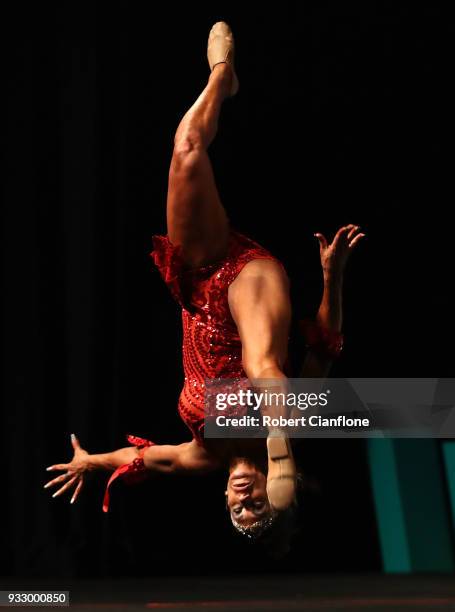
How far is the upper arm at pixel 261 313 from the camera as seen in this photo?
2.90 metres

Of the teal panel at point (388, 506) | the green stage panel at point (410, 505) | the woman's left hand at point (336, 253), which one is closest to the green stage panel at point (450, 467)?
the green stage panel at point (410, 505)

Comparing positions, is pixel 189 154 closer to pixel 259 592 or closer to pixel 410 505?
pixel 259 592

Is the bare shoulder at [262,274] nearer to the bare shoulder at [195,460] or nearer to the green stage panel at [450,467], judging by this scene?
the bare shoulder at [195,460]

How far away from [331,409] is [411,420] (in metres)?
0.55

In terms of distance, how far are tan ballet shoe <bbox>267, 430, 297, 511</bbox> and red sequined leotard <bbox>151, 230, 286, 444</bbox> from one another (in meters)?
0.58

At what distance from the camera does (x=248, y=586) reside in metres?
3.92

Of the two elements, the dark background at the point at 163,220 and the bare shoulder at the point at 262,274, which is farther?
the dark background at the point at 163,220

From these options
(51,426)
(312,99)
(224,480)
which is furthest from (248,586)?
(312,99)

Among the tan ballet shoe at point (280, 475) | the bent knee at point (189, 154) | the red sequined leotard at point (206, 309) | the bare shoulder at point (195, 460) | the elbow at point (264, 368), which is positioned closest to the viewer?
the tan ballet shoe at point (280, 475)

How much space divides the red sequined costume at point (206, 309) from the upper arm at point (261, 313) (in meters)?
0.06

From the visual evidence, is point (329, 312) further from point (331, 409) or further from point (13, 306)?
point (13, 306)

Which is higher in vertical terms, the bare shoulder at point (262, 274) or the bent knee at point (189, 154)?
the bent knee at point (189, 154)

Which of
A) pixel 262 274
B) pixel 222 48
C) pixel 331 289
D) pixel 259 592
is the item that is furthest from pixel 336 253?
pixel 259 592

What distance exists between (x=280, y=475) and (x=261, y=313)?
539mm
